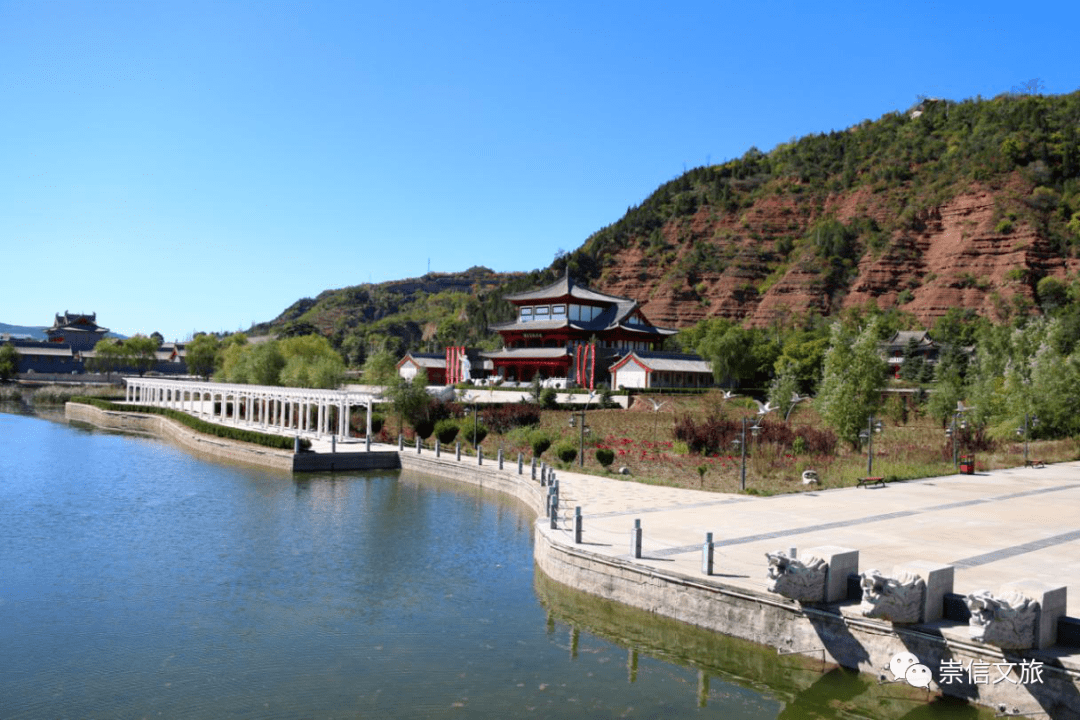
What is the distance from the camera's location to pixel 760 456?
30.6 meters

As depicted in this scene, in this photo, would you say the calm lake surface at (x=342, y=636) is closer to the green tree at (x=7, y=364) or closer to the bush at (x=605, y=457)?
the bush at (x=605, y=457)

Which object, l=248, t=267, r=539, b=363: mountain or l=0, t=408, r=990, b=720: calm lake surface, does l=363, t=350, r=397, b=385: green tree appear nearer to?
l=248, t=267, r=539, b=363: mountain

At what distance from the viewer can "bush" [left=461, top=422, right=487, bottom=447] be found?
3844cm

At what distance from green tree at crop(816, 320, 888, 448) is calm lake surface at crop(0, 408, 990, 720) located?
52.2ft

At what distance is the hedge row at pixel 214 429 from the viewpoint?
3694cm

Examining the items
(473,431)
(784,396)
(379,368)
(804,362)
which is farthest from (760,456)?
(379,368)

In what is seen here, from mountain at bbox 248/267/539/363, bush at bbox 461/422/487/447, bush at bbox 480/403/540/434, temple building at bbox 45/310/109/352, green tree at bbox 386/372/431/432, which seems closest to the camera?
bush at bbox 461/422/487/447

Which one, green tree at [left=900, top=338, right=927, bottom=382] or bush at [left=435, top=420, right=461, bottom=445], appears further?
green tree at [left=900, top=338, right=927, bottom=382]

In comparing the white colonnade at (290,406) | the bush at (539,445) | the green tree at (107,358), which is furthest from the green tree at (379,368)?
the green tree at (107,358)

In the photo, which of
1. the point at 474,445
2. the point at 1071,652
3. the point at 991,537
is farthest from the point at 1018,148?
the point at 1071,652

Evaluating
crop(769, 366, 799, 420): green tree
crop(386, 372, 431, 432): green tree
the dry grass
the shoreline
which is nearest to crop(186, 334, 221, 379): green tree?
crop(386, 372, 431, 432): green tree

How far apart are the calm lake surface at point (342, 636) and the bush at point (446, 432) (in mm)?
15405

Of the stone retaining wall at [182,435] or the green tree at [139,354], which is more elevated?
the green tree at [139,354]

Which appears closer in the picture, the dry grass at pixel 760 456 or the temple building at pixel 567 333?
the dry grass at pixel 760 456
